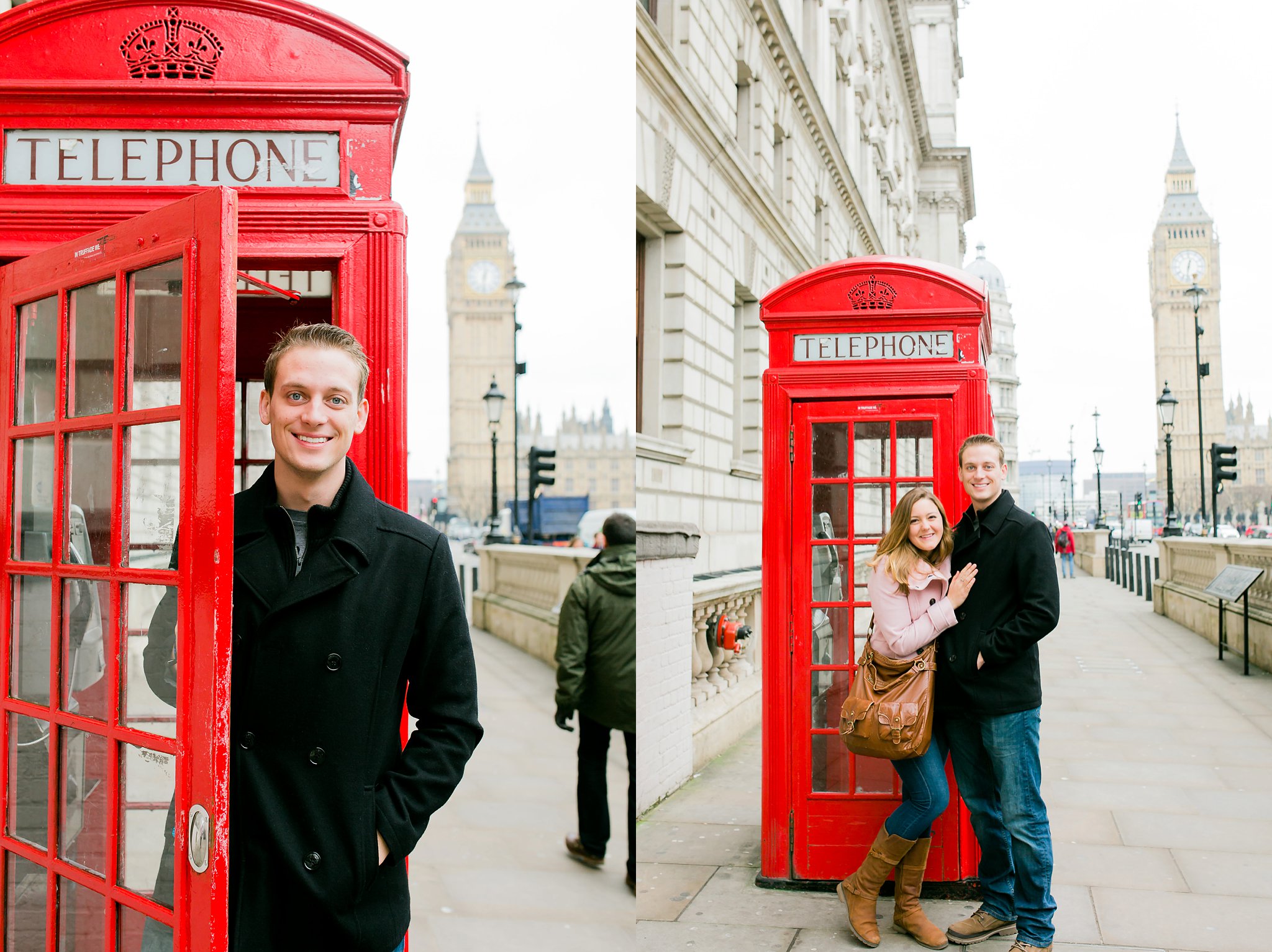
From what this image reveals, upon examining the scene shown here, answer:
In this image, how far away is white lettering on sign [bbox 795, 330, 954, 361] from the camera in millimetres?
4957

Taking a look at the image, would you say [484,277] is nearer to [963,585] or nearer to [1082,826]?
[1082,826]

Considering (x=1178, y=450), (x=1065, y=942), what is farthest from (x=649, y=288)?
(x=1178, y=450)

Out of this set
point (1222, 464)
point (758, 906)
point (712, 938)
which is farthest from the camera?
point (1222, 464)

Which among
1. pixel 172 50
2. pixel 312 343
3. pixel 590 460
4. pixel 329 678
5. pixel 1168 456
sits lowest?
pixel 329 678

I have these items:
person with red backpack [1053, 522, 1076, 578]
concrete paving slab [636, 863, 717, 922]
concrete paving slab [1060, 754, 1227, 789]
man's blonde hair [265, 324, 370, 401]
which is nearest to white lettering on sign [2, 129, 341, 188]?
man's blonde hair [265, 324, 370, 401]

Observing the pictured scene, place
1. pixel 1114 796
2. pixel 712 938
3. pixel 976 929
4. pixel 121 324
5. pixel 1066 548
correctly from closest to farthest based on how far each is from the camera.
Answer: pixel 121 324
pixel 976 929
pixel 712 938
pixel 1114 796
pixel 1066 548

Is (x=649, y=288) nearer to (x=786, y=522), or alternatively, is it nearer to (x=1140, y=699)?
(x=786, y=522)

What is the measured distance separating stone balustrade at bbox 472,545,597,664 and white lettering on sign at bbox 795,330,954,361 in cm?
754

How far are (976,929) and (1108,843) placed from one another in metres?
1.78

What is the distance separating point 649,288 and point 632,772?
16.8 feet

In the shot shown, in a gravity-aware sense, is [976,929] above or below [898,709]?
below

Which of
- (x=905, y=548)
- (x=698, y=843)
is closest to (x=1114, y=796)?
(x=698, y=843)

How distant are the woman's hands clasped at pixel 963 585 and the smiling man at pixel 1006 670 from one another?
0.15ft

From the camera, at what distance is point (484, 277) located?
413 ft
